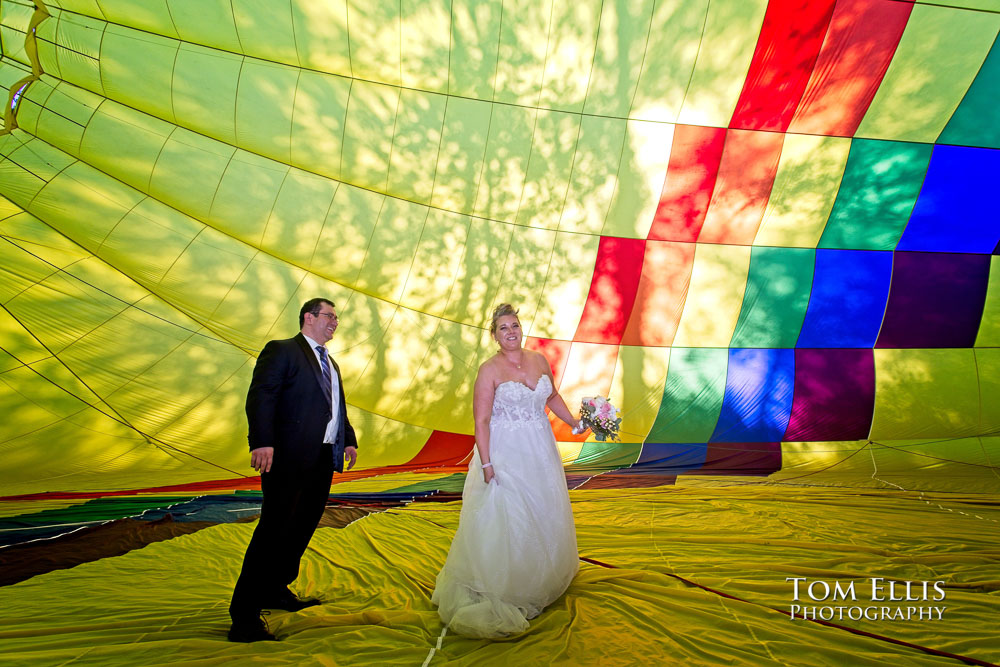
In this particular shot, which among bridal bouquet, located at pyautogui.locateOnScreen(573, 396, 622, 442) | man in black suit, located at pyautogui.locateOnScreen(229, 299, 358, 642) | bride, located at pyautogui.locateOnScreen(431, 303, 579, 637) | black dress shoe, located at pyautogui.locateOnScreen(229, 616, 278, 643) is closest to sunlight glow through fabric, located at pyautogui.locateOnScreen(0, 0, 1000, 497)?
bridal bouquet, located at pyautogui.locateOnScreen(573, 396, 622, 442)

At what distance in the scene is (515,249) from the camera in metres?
5.49

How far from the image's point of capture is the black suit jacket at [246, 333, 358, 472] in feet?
7.85

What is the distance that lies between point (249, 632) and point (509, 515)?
1.01 m

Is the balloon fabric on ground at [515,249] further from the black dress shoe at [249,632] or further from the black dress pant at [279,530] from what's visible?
the black dress shoe at [249,632]

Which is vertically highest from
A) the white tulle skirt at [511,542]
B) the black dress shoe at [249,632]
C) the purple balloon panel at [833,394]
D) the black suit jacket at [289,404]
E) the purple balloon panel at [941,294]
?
the purple balloon panel at [941,294]

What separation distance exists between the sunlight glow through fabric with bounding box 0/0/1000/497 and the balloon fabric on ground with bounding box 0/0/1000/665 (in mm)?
22

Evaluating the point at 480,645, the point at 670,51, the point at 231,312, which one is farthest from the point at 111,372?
the point at 670,51

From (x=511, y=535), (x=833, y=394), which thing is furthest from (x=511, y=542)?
(x=833, y=394)

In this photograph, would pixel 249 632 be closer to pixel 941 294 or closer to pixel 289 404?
Result: pixel 289 404

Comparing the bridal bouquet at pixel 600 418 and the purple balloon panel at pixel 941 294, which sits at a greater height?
the purple balloon panel at pixel 941 294

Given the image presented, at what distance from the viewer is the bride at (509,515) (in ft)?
8.14

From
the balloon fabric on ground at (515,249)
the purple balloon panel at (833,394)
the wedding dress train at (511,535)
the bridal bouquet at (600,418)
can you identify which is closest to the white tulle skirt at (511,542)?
the wedding dress train at (511,535)

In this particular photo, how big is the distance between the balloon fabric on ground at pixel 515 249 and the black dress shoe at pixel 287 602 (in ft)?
3.07

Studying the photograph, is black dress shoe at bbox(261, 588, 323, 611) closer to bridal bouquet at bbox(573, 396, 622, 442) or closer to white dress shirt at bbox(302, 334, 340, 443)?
white dress shirt at bbox(302, 334, 340, 443)
